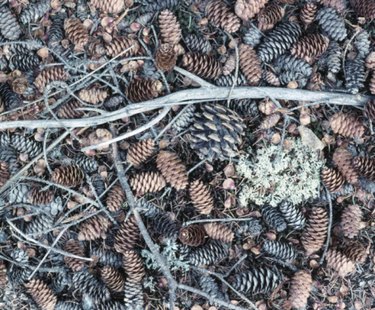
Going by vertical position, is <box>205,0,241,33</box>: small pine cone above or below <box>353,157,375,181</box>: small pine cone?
above

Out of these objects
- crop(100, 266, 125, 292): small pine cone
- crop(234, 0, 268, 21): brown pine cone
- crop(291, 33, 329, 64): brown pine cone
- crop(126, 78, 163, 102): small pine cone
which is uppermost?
crop(234, 0, 268, 21): brown pine cone

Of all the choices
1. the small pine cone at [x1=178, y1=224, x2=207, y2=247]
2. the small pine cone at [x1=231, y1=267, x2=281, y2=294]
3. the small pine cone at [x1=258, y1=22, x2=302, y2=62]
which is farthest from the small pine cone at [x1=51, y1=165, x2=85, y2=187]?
the small pine cone at [x1=258, y1=22, x2=302, y2=62]

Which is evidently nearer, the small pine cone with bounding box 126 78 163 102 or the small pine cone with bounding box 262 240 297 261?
the small pine cone with bounding box 126 78 163 102

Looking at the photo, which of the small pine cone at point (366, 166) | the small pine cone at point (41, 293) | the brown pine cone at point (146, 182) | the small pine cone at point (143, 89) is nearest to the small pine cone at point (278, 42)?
the small pine cone at point (143, 89)

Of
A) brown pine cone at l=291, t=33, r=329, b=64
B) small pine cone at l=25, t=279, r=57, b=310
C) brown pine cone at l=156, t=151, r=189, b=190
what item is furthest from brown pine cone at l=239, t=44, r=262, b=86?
small pine cone at l=25, t=279, r=57, b=310

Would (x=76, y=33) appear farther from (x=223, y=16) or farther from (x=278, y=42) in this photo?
(x=278, y=42)

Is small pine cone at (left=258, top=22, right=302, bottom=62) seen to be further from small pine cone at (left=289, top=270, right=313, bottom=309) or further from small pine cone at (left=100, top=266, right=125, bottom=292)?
small pine cone at (left=100, top=266, right=125, bottom=292)

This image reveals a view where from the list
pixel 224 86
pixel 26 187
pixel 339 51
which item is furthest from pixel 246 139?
pixel 26 187
